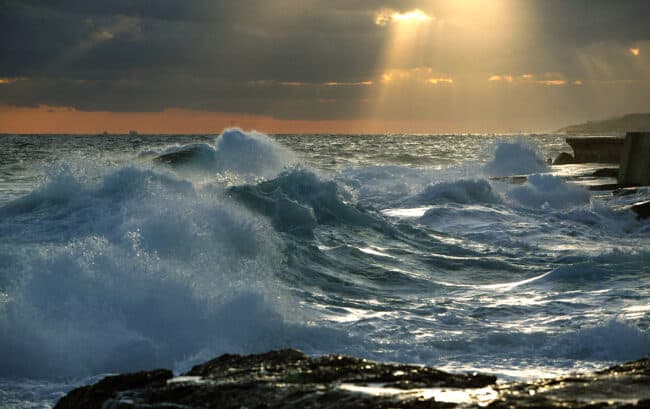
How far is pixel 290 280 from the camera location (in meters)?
10.2

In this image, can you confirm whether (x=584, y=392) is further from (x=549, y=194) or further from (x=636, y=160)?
(x=636, y=160)

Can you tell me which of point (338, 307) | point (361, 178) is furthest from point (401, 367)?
point (361, 178)

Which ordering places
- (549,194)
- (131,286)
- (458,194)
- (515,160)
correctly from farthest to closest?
1. (515,160)
2. (458,194)
3. (549,194)
4. (131,286)

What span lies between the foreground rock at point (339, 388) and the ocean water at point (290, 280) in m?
2.17

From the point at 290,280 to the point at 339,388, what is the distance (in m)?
6.81

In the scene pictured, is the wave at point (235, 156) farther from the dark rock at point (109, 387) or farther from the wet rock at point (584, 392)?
the wet rock at point (584, 392)

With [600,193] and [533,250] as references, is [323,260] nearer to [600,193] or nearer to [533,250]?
[533,250]

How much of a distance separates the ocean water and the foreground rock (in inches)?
85.3

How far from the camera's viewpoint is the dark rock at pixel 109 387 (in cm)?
371

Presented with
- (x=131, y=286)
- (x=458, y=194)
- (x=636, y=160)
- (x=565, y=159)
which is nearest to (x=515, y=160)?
(x=565, y=159)

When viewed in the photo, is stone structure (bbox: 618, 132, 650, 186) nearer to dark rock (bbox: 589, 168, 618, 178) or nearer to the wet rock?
dark rock (bbox: 589, 168, 618, 178)

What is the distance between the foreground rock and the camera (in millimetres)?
3260

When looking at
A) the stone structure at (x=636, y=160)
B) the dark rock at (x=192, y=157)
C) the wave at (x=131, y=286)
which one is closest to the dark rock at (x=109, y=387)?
the wave at (x=131, y=286)

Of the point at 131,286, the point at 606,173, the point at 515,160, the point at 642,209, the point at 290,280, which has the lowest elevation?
the point at 290,280
